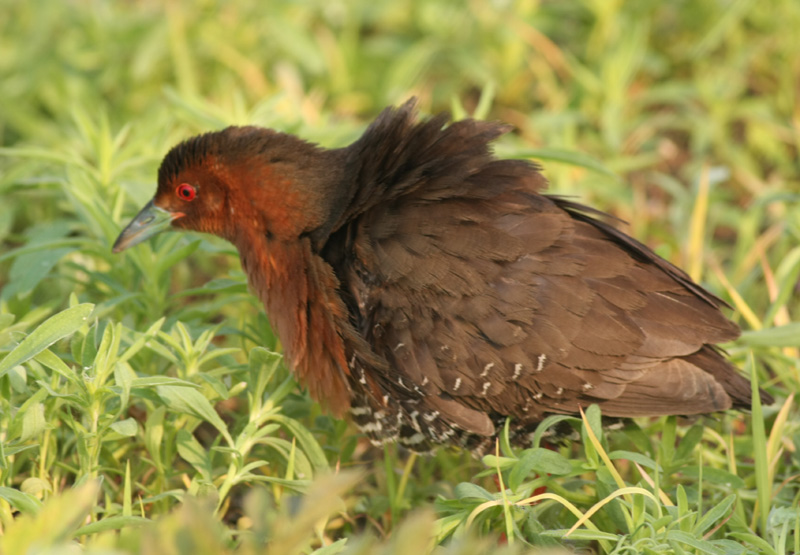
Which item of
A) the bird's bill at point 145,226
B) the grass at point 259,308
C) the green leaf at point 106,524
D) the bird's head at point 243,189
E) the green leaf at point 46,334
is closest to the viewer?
the green leaf at point 106,524

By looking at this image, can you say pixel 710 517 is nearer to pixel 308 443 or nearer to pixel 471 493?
pixel 471 493

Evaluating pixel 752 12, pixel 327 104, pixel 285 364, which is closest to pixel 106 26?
pixel 327 104

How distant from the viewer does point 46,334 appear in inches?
118

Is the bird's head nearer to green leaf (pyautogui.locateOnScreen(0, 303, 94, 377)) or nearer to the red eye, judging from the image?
the red eye

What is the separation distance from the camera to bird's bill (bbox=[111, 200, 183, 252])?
394 centimetres

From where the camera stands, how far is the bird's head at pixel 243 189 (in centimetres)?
378

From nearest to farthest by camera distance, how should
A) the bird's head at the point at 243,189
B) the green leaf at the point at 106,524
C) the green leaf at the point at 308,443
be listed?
the green leaf at the point at 106,524
the green leaf at the point at 308,443
the bird's head at the point at 243,189

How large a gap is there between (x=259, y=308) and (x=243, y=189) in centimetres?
67

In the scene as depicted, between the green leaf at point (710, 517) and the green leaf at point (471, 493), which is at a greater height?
the green leaf at point (471, 493)

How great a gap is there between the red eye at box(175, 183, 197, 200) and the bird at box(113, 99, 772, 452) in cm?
14

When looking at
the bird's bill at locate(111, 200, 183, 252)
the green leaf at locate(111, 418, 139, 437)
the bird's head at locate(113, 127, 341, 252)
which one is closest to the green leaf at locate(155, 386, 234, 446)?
the green leaf at locate(111, 418, 139, 437)

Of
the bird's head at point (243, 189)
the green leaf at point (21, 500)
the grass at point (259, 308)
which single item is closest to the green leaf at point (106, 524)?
the grass at point (259, 308)

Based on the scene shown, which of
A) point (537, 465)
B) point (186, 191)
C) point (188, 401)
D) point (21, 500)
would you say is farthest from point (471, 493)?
point (186, 191)

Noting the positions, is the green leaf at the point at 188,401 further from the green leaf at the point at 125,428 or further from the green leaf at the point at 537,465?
the green leaf at the point at 537,465
